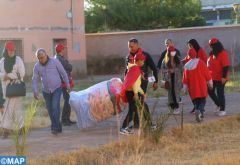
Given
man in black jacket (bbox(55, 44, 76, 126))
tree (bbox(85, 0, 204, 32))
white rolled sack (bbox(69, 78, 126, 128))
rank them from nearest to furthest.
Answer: white rolled sack (bbox(69, 78, 126, 128)) < man in black jacket (bbox(55, 44, 76, 126)) < tree (bbox(85, 0, 204, 32))

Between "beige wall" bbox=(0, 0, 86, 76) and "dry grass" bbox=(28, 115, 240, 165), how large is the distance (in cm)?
2140

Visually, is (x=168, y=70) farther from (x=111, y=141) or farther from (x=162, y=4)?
(x=162, y=4)

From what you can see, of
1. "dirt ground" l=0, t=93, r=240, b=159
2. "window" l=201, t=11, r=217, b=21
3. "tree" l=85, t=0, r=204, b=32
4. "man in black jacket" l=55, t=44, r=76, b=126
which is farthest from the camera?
"window" l=201, t=11, r=217, b=21

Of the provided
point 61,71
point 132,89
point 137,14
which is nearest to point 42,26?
point 137,14

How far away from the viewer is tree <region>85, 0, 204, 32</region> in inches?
1900

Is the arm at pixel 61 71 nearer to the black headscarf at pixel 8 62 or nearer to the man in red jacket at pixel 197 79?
the black headscarf at pixel 8 62

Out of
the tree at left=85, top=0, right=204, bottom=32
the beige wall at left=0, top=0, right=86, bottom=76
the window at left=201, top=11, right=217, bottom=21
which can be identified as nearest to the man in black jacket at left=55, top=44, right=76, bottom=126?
the beige wall at left=0, top=0, right=86, bottom=76

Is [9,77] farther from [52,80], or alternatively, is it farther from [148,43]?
[148,43]

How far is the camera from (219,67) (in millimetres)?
13578

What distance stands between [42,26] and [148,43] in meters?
6.75

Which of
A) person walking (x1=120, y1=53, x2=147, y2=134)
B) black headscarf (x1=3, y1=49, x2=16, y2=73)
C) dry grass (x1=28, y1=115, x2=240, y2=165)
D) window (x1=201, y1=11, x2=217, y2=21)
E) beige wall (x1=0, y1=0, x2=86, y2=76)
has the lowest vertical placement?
dry grass (x1=28, y1=115, x2=240, y2=165)

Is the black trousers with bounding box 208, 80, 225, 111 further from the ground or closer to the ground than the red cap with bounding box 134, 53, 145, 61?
closer to the ground

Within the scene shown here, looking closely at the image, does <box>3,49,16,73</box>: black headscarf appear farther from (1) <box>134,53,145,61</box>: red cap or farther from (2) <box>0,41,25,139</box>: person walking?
(1) <box>134,53,145,61</box>: red cap

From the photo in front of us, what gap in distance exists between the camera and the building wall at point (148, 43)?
3510 centimetres
